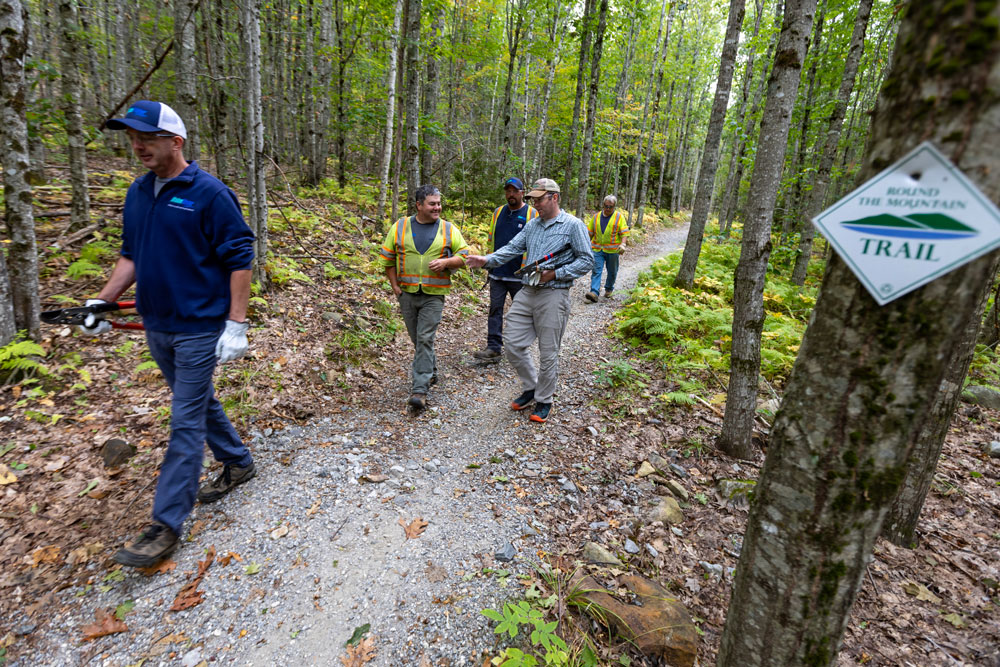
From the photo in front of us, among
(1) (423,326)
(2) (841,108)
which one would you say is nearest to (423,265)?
(1) (423,326)

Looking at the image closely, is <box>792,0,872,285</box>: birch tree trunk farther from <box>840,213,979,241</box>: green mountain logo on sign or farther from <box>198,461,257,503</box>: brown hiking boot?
<box>198,461,257,503</box>: brown hiking boot

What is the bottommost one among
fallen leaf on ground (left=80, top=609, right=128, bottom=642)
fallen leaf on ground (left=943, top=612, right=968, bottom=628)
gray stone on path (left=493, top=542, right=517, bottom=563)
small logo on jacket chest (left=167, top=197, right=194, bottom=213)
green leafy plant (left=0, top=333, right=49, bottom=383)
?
fallen leaf on ground (left=80, top=609, right=128, bottom=642)

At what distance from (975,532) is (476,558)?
4730mm

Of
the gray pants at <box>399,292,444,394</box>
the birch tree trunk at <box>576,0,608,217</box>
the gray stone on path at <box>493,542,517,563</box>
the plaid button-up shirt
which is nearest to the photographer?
the gray stone on path at <box>493,542,517,563</box>

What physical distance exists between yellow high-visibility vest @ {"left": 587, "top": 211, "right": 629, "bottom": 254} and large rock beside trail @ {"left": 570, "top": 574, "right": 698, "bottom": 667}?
321 inches

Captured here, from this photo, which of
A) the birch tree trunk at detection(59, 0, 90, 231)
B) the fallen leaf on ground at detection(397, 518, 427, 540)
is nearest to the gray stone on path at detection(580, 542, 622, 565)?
the fallen leaf on ground at detection(397, 518, 427, 540)

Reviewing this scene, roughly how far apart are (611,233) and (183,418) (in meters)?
9.16

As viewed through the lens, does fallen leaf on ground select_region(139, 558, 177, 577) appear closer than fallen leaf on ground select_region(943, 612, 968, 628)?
Yes

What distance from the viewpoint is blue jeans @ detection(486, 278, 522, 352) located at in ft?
22.7

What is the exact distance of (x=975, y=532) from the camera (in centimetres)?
416

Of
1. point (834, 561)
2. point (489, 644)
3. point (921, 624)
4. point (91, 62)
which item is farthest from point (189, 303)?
point (91, 62)

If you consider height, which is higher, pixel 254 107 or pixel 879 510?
pixel 254 107

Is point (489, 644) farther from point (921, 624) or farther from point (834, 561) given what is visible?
point (921, 624)

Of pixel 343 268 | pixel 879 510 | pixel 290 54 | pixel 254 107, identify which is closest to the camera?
pixel 879 510
